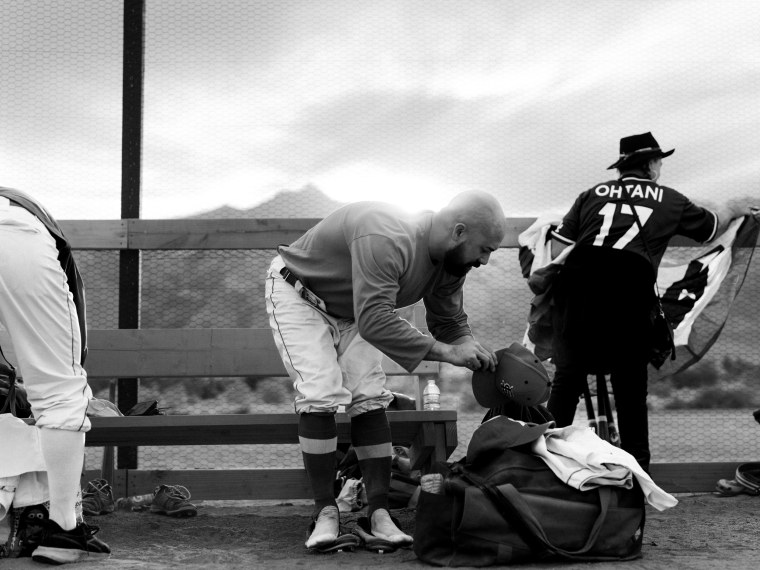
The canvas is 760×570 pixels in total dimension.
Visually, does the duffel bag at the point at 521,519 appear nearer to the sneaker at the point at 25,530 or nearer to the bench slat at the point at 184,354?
the sneaker at the point at 25,530

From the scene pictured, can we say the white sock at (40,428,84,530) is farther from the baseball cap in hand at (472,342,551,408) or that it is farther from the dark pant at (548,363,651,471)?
the dark pant at (548,363,651,471)

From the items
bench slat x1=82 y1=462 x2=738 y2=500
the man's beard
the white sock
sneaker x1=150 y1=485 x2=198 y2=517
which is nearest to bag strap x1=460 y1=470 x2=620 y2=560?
the man's beard

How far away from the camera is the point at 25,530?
3051mm

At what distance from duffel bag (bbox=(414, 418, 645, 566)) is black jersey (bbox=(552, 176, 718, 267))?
62.5 inches

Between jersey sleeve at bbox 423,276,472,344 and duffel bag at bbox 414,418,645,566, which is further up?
jersey sleeve at bbox 423,276,472,344

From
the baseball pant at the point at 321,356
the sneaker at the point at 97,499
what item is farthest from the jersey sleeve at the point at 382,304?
the sneaker at the point at 97,499

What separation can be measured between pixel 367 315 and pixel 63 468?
3.42 ft

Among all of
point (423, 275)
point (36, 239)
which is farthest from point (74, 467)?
point (423, 275)

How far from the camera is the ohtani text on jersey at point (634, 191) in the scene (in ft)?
14.4

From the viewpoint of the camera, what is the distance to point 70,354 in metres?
2.93

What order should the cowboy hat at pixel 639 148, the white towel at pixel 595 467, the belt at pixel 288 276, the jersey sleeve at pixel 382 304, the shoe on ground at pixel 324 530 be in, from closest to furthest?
the white towel at pixel 595 467
the jersey sleeve at pixel 382 304
the shoe on ground at pixel 324 530
the belt at pixel 288 276
the cowboy hat at pixel 639 148

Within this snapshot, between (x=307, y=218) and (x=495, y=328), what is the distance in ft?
3.71

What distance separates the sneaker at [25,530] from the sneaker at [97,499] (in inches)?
40.6

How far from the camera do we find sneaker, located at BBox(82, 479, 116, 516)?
13.5 ft
